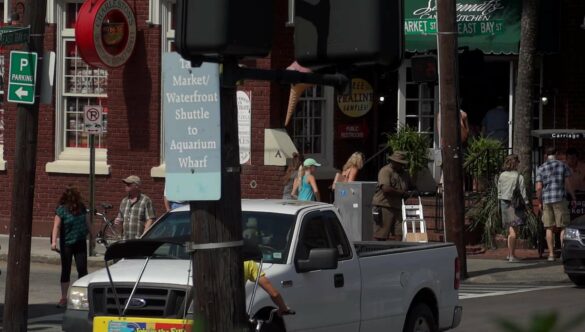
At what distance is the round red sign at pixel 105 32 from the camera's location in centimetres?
2250

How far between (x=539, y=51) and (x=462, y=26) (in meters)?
1.53

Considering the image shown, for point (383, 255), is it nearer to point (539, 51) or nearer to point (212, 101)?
point (212, 101)

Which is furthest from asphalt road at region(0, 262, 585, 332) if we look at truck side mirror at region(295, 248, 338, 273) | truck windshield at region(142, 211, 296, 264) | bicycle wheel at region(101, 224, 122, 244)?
truck side mirror at region(295, 248, 338, 273)

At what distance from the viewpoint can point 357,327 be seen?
9.78 meters

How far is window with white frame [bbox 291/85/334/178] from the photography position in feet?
76.7

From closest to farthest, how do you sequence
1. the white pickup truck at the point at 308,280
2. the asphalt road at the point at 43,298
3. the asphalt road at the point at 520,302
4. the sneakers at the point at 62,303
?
1. the white pickup truck at the point at 308,280
2. the asphalt road at the point at 43,298
3. the asphalt road at the point at 520,302
4. the sneakers at the point at 62,303

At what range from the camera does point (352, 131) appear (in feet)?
78.9

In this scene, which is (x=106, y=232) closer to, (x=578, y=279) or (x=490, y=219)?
(x=490, y=219)

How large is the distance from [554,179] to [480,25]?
12.7 feet

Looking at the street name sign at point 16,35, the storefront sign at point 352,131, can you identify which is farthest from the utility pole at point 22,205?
the storefront sign at point 352,131

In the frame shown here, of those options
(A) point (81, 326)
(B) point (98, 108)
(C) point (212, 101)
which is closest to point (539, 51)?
(B) point (98, 108)

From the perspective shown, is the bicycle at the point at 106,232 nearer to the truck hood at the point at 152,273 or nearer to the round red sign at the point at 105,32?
the round red sign at the point at 105,32

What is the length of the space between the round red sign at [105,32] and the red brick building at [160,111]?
0.33 m

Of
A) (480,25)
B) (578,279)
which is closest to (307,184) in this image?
(578,279)
